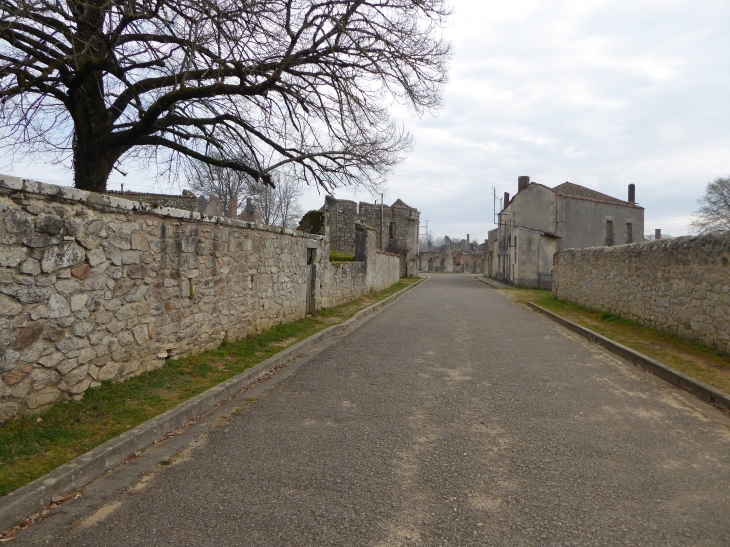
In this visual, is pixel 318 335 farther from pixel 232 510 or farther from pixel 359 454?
pixel 232 510

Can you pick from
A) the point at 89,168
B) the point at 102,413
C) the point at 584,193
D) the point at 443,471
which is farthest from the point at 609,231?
the point at 102,413

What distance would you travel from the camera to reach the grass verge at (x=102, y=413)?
3578mm

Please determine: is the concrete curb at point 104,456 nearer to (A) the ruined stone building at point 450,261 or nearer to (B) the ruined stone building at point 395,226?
(B) the ruined stone building at point 395,226

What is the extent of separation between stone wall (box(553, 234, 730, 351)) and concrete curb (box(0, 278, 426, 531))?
7600mm

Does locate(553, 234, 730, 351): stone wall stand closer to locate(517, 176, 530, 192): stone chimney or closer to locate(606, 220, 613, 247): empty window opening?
locate(606, 220, 613, 247): empty window opening

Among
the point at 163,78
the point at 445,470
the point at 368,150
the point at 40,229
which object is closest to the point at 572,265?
the point at 368,150

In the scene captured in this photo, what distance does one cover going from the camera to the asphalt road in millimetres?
2818

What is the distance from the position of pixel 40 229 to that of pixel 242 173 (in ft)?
30.4

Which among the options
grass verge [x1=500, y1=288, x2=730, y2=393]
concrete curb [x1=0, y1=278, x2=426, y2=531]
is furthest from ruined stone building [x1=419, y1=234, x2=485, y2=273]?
concrete curb [x1=0, y1=278, x2=426, y2=531]

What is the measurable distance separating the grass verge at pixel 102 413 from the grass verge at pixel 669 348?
630cm

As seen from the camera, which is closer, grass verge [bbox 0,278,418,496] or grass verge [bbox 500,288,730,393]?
grass verge [bbox 0,278,418,496]

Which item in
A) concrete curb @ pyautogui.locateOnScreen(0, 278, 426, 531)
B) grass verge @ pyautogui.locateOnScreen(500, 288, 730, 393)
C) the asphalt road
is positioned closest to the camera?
the asphalt road

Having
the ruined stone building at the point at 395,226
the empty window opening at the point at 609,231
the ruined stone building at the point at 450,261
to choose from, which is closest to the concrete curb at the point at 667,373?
the empty window opening at the point at 609,231

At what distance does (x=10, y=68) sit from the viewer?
8.62 meters
